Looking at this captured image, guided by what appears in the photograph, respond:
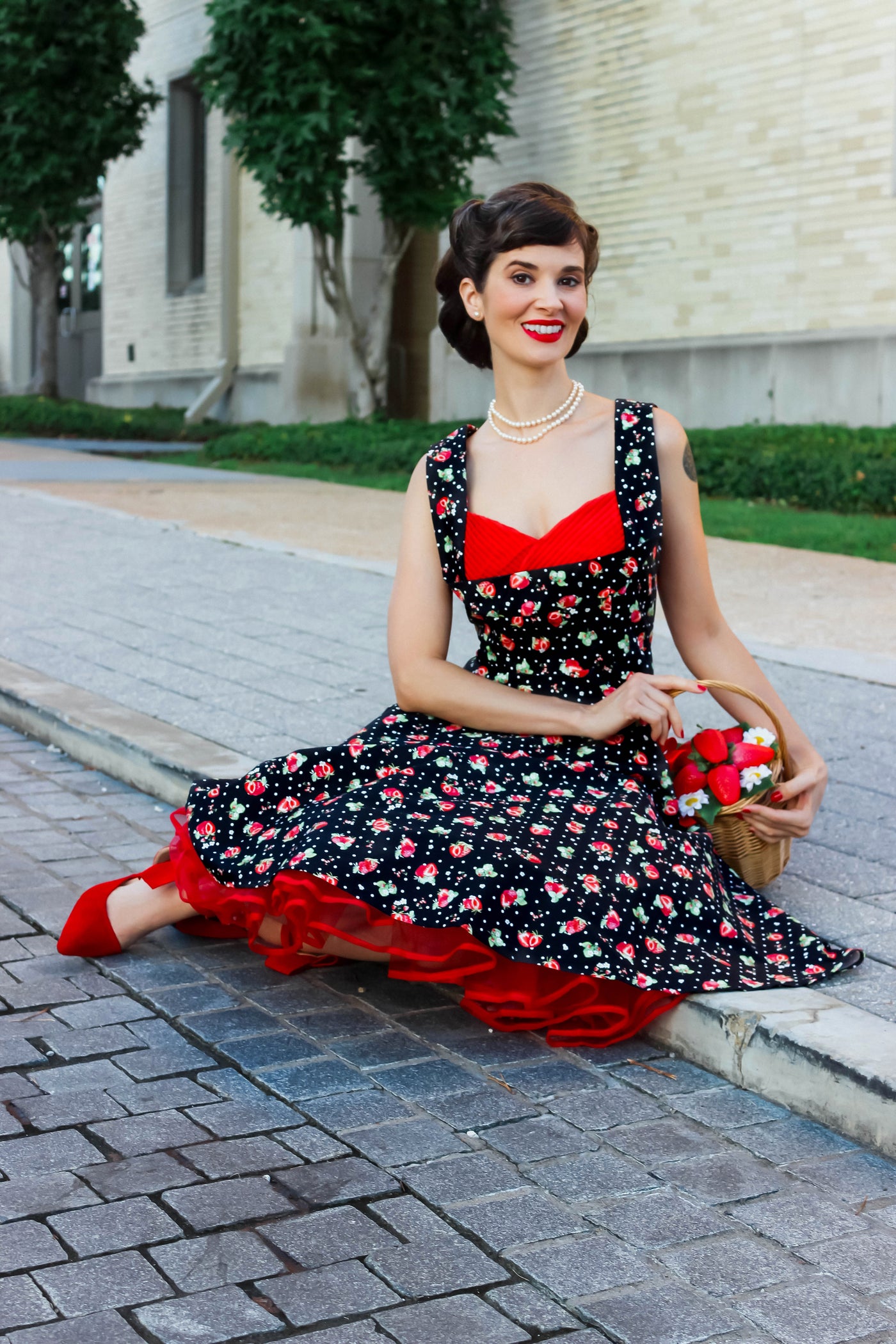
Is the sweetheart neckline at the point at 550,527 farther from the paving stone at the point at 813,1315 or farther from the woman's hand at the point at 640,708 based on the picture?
the paving stone at the point at 813,1315

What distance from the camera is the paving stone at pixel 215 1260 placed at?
93.6 inches

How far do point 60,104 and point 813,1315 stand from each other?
24.5 m

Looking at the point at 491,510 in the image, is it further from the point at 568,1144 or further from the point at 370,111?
the point at 370,111

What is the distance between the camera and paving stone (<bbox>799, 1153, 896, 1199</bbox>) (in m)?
2.70

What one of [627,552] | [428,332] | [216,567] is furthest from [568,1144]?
[428,332]

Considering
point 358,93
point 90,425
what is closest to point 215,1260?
point 358,93

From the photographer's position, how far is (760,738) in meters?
3.58

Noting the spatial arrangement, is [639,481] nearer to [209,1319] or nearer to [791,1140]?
[791,1140]

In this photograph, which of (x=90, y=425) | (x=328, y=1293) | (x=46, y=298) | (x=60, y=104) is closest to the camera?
(x=328, y=1293)

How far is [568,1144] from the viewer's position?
2.84 meters

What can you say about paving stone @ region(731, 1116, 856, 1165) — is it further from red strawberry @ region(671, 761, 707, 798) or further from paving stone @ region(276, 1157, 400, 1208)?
red strawberry @ region(671, 761, 707, 798)

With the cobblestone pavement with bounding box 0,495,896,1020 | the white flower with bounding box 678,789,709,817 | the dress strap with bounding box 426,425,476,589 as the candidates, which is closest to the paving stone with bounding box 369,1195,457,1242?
the cobblestone pavement with bounding box 0,495,896,1020

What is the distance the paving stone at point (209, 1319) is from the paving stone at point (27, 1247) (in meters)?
0.22

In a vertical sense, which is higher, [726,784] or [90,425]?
[90,425]
